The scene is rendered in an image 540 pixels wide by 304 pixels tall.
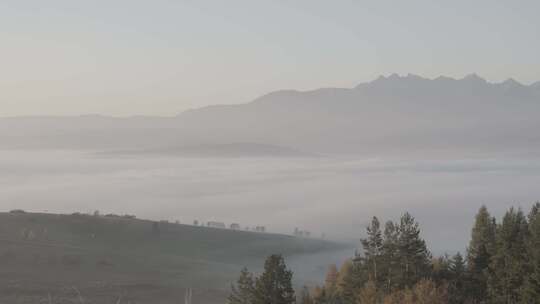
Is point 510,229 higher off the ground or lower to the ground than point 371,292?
higher

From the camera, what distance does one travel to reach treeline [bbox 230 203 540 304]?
1783 inches

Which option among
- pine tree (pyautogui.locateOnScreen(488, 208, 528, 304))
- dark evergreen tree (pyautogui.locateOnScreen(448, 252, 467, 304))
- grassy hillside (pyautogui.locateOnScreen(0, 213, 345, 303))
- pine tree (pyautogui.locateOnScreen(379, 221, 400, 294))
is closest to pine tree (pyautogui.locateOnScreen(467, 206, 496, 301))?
dark evergreen tree (pyautogui.locateOnScreen(448, 252, 467, 304))

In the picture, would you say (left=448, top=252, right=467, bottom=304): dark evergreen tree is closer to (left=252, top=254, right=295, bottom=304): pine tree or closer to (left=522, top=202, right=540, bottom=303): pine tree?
(left=522, top=202, right=540, bottom=303): pine tree

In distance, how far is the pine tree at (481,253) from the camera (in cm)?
5238

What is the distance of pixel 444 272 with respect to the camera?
5444 centimetres

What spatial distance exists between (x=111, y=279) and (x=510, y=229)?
210 ft

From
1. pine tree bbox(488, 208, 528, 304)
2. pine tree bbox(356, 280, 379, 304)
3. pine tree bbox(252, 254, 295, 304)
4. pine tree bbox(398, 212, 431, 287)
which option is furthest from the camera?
pine tree bbox(398, 212, 431, 287)

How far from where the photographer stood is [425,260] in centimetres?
5103

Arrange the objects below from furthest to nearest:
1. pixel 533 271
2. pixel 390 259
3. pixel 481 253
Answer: pixel 481 253 → pixel 390 259 → pixel 533 271

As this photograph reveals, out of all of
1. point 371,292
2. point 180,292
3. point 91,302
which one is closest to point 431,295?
point 371,292

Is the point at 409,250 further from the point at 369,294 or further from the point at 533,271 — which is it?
the point at 533,271

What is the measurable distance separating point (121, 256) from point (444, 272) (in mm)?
77417

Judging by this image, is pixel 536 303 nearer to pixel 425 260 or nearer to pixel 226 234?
pixel 425 260

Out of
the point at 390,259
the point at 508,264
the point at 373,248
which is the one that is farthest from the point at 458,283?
the point at 373,248
